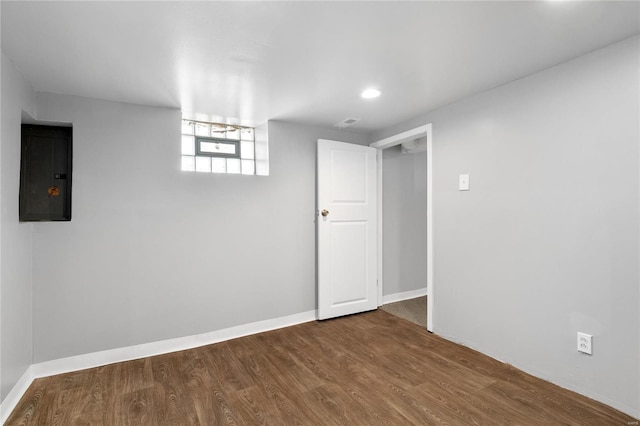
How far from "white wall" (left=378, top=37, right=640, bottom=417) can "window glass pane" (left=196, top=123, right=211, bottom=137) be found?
2309 mm

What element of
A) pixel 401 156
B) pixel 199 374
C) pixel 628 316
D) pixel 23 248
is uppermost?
pixel 401 156

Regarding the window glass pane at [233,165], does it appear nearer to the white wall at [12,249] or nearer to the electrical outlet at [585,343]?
the white wall at [12,249]

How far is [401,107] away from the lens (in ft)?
9.39

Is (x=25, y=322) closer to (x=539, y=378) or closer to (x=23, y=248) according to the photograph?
(x=23, y=248)

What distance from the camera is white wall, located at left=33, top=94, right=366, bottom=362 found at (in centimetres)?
239

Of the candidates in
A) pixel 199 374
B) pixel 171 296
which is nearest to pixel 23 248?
pixel 171 296

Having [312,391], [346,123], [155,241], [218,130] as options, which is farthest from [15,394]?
[346,123]

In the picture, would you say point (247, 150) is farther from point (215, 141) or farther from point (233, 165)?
point (215, 141)

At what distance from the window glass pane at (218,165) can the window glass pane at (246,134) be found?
33 cm

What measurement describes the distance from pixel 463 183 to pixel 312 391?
6.64ft

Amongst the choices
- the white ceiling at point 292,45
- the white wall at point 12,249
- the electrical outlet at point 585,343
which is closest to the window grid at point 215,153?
the white ceiling at point 292,45

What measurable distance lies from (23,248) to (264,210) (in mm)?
1820

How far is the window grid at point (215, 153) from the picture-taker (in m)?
3.09

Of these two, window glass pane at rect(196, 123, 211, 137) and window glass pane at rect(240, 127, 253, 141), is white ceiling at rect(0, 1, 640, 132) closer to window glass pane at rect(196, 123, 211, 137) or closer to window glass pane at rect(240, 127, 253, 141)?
window glass pane at rect(196, 123, 211, 137)
